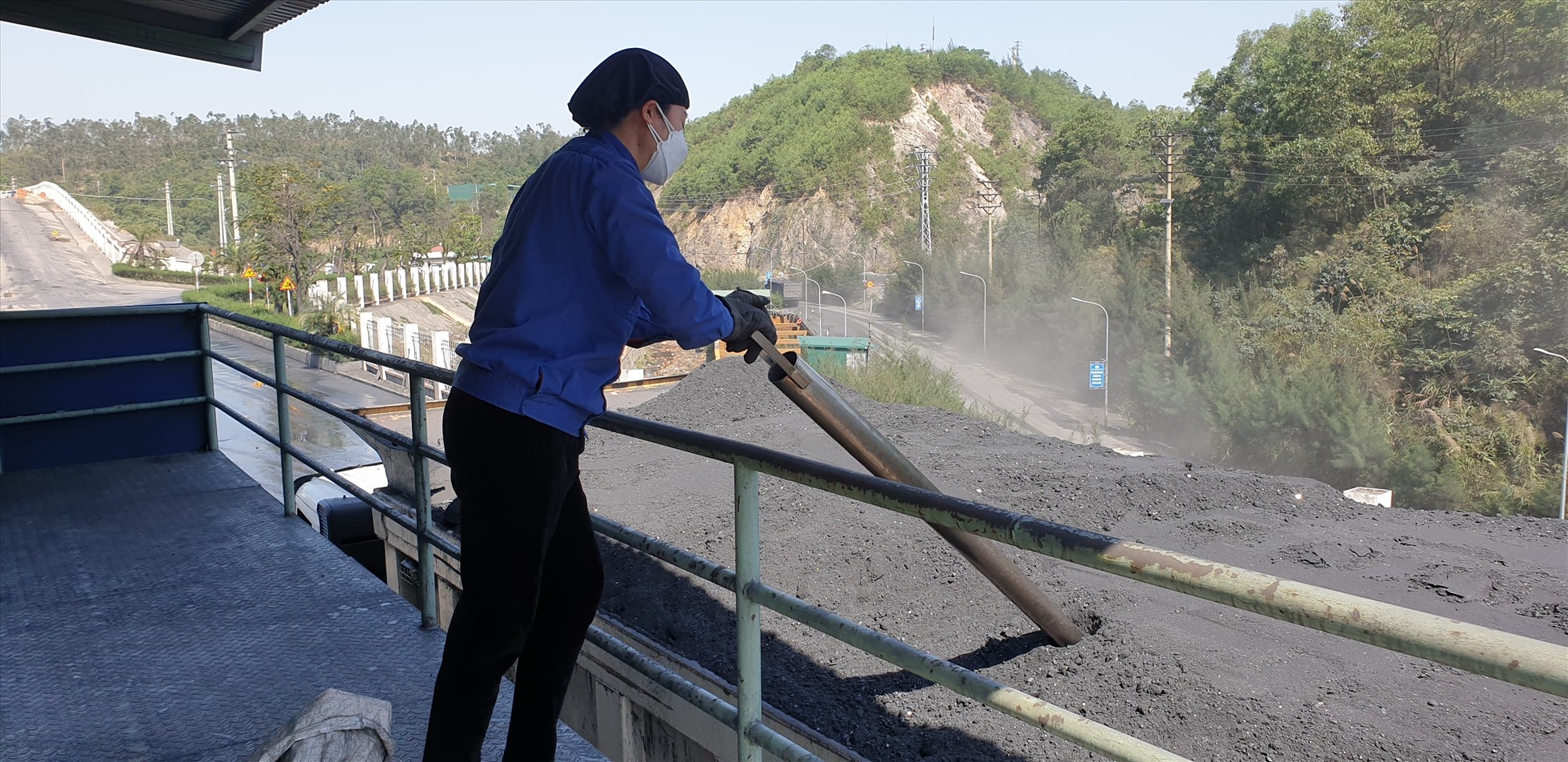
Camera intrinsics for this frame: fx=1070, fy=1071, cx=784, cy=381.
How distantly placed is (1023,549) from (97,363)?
5678 mm

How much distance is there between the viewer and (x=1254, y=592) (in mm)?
1144

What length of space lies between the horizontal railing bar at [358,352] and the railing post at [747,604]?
0.69 m

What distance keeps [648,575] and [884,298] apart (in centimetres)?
6944

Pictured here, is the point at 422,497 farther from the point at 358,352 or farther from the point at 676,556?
the point at 676,556

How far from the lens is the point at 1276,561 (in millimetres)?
9211

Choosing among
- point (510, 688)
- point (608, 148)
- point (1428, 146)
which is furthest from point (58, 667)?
point (1428, 146)

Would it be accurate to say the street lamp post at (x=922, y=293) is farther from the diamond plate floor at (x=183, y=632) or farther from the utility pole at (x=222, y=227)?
the diamond plate floor at (x=183, y=632)

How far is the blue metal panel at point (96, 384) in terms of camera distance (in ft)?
18.4

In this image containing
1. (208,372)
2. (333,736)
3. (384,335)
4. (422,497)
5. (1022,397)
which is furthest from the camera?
(1022,397)

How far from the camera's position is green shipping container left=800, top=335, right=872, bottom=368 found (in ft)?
107

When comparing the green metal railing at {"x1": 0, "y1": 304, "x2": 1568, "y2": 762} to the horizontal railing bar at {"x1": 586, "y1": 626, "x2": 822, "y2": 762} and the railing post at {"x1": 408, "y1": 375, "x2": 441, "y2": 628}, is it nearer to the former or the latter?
the horizontal railing bar at {"x1": 586, "y1": 626, "x2": 822, "y2": 762}

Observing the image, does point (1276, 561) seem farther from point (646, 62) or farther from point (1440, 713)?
point (646, 62)

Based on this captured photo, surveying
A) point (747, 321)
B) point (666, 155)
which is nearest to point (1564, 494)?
point (747, 321)

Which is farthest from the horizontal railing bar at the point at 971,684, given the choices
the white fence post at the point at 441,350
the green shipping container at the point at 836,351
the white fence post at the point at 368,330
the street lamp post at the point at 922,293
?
the street lamp post at the point at 922,293
